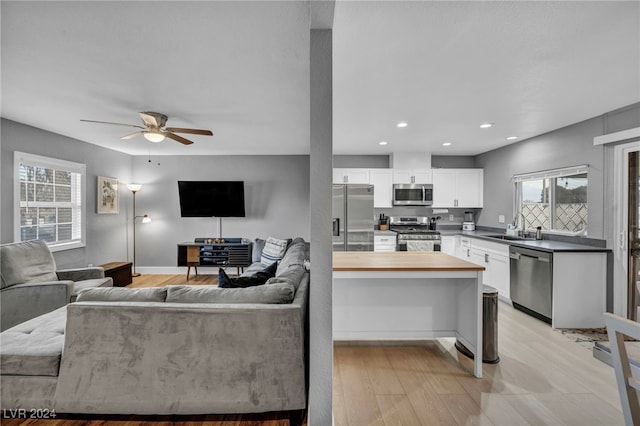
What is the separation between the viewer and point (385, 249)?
5.50 metres

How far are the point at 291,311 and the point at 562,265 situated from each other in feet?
10.8

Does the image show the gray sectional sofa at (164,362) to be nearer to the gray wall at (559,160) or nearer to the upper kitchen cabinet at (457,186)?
the gray wall at (559,160)

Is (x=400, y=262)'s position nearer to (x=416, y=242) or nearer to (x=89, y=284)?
(x=416, y=242)

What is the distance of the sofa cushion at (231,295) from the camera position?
2.00 meters

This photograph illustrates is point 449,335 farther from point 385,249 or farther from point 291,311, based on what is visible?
point 385,249

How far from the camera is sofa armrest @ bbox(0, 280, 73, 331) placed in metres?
3.05

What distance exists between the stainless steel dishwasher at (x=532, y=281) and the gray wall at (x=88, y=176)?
21.2 ft

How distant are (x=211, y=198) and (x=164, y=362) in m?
4.45

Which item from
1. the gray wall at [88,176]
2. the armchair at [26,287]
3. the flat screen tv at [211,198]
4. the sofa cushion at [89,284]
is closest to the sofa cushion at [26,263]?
the armchair at [26,287]

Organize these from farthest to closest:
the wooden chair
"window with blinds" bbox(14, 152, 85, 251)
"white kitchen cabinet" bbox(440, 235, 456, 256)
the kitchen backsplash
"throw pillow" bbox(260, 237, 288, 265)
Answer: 1. the kitchen backsplash
2. "white kitchen cabinet" bbox(440, 235, 456, 256)
3. "throw pillow" bbox(260, 237, 288, 265)
4. "window with blinds" bbox(14, 152, 85, 251)
5. the wooden chair

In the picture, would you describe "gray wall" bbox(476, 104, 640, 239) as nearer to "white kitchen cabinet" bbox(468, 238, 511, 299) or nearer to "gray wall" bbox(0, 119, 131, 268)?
"white kitchen cabinet" bbox(468, 238, 511, 299)

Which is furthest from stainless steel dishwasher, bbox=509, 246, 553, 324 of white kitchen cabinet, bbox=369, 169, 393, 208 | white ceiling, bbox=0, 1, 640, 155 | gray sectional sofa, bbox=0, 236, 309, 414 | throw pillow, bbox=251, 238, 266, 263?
throw pillow, bbox=251, 238, 266, 263

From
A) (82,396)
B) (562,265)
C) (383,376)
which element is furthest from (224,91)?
(562,265)

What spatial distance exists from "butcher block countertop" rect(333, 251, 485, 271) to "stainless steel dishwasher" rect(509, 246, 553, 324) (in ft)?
4.83
